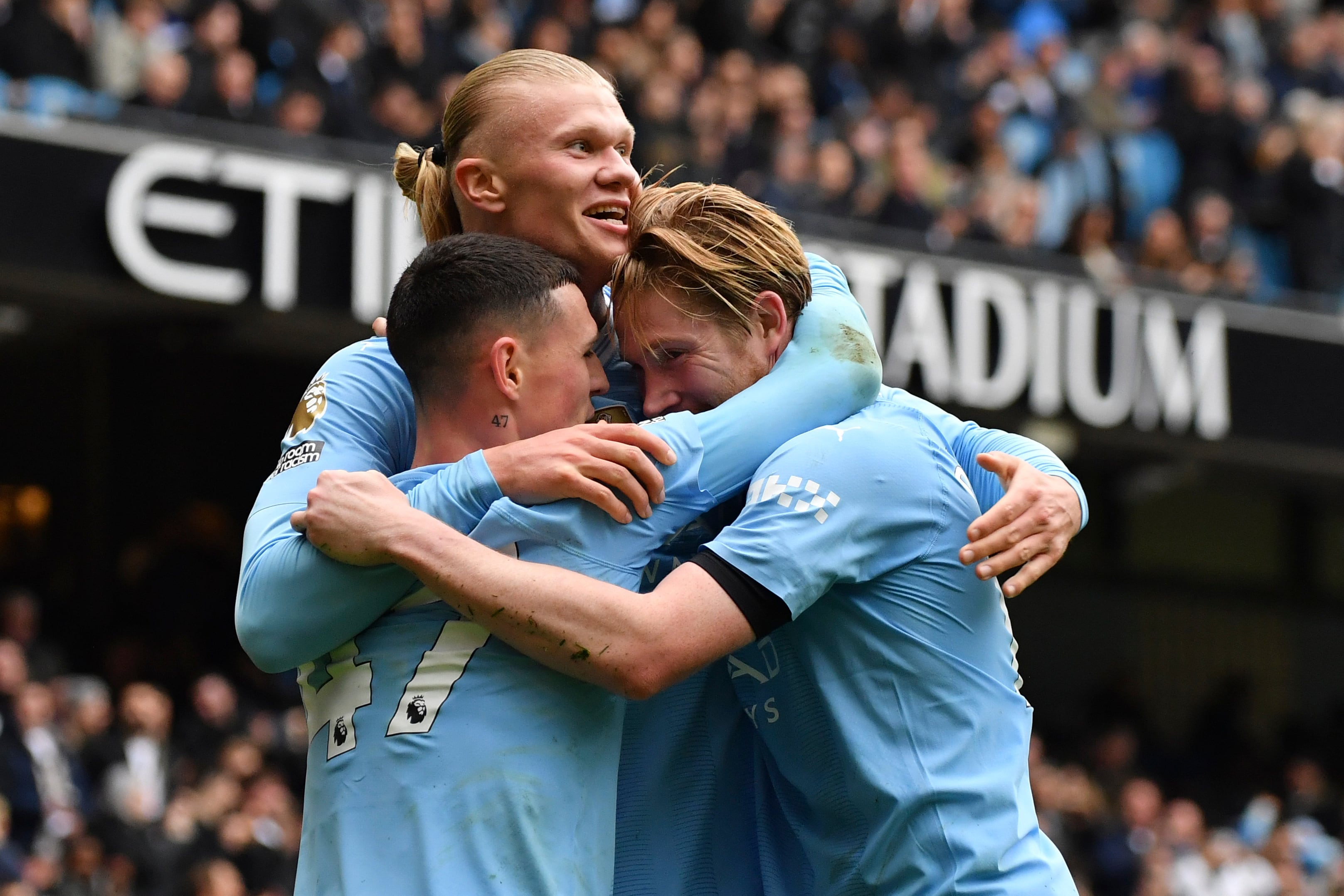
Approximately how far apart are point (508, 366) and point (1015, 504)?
2.67 feet

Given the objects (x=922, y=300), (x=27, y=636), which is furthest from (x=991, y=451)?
(x=922, y=300)

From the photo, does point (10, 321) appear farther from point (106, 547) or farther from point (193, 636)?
point (193, 636)

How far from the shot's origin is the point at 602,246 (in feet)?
11.3

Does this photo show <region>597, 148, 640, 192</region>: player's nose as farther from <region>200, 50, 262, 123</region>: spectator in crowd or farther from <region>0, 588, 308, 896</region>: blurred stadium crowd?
<region>200, 50, 262, 123</region>: spectator in crowd

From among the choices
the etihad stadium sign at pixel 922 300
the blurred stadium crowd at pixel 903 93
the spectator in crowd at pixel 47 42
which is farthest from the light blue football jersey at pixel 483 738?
the spectator in crowd at pixel 47 42

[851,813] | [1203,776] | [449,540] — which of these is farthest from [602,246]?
[1203,776]

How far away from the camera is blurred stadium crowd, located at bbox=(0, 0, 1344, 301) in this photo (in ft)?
41.8

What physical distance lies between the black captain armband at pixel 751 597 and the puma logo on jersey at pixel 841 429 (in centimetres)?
29

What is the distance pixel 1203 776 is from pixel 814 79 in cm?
753

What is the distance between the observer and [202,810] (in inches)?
437

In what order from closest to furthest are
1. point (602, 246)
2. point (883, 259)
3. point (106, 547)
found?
1. point (602, 246)
2. point (883, 259)
3. point (106, 547)

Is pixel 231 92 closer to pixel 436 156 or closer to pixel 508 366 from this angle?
pixel 436 156

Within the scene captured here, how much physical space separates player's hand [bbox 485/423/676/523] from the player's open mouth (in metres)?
0.74

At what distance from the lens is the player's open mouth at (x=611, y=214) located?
3436 mm
